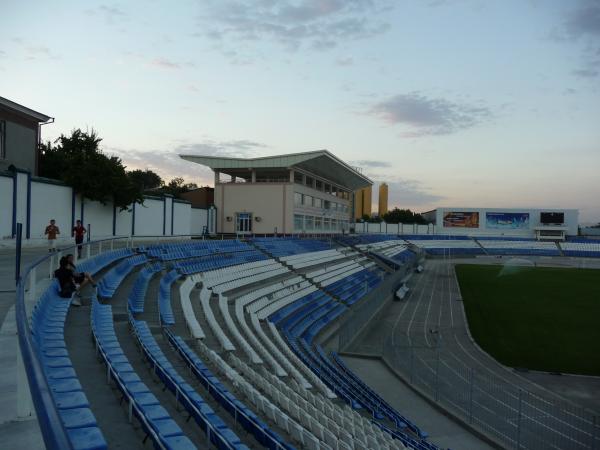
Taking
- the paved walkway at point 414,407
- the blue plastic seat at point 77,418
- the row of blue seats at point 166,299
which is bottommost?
the paved walkway at point 414,407

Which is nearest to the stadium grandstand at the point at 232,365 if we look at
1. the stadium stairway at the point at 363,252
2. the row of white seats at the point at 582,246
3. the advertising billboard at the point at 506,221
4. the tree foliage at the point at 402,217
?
the stadium stairway at the point at 363,252

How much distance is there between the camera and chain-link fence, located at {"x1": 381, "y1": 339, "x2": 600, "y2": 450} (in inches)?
443

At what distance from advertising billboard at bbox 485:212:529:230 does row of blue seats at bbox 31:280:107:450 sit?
88.1 m

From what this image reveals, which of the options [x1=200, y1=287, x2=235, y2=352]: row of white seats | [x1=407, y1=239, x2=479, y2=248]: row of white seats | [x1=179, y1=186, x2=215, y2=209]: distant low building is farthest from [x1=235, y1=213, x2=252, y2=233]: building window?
[x1=407, y1=239, x2=479, y2=248]: row of white seats

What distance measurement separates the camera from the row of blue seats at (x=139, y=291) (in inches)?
514

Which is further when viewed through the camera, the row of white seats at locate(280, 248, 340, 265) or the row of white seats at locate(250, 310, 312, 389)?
the row of white seats at locate(280, 248, 340, 265)

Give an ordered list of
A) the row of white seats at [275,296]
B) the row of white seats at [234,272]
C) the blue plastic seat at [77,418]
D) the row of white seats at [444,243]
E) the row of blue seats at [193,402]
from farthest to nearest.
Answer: the row of white seats at [444,243] < the row of white seats at [234,272] < the row of white seats at [275,296] < the row of blue seats at [193,402] < the blue plastic seat at [77,418]

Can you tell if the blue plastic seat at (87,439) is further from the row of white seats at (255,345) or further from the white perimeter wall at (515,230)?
the white perimeter wall at (515,230)

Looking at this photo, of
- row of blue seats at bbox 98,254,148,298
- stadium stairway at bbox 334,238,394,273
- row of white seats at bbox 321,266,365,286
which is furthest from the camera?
stadium stairway at bbox 334,238,394,273

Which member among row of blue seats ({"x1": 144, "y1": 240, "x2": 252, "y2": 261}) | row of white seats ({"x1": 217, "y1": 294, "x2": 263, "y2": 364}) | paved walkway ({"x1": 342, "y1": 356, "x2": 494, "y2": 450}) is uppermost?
row of blue seats ({"x1": 144, "y1": 240, "x2": 252, "y2": 261})

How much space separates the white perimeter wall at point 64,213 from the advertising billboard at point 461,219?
6577 cm

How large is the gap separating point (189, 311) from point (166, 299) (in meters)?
1.34

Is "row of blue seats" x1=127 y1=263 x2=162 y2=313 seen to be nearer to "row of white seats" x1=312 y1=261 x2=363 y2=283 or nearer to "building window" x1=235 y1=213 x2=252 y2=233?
"row of white seats" x1=312 y1=261 x2=363 y2=283

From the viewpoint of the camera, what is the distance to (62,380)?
18.8 ft
